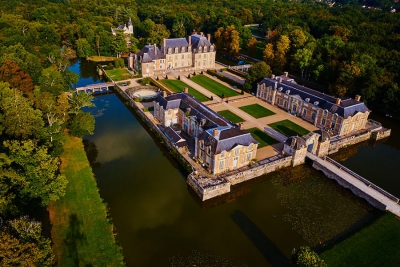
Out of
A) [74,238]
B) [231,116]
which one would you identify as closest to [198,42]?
[231,116]

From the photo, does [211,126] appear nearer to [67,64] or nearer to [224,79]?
[224,79]

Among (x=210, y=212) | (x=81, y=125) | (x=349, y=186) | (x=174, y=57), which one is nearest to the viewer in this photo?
(x=210, y=212)

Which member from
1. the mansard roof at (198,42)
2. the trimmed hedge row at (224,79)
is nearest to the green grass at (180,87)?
the trimmed hedge row at (224,79)

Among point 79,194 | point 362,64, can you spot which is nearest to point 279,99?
point 362,64

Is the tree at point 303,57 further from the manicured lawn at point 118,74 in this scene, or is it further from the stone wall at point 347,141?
the manicured lawn at point 118,74

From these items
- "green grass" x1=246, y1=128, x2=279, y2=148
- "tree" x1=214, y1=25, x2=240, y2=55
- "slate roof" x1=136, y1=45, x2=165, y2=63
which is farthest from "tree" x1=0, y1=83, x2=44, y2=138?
"tree" x1=214, y1=25, x2=240, y2=55

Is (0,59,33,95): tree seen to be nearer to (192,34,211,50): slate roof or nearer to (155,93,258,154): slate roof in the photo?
(155,93,258,154): slate roof

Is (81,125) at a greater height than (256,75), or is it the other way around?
(256,75)
